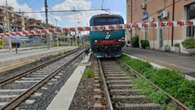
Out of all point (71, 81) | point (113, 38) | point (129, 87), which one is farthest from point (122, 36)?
point (129, 87)

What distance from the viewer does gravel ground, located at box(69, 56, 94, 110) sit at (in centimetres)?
975

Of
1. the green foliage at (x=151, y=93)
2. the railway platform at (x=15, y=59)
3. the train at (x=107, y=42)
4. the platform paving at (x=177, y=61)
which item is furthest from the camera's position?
the train at (x=107, y=42)

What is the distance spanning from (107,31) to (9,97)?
18.8m

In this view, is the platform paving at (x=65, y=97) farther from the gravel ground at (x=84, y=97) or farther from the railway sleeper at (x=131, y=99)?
the railway sleeper at (x=131, y=99)

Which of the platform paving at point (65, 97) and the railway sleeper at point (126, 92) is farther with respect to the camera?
the railway sleeper at point (126, 92)

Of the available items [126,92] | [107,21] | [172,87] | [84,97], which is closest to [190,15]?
[107,21]

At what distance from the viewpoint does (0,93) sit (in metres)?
12.3

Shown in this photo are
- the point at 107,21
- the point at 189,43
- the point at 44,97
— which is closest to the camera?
the point at 44,97

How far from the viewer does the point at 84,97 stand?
11250 mm

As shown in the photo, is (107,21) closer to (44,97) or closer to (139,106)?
(44,97)

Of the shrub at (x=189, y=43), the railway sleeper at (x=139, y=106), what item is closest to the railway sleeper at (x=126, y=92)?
the railway sleeper at (x=139, y=106)

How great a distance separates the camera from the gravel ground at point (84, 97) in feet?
32.0

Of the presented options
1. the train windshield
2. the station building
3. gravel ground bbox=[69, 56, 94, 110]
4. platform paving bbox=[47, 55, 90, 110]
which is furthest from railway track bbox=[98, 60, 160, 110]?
the station building

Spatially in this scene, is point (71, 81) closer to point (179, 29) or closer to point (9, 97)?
point (9, 97)
